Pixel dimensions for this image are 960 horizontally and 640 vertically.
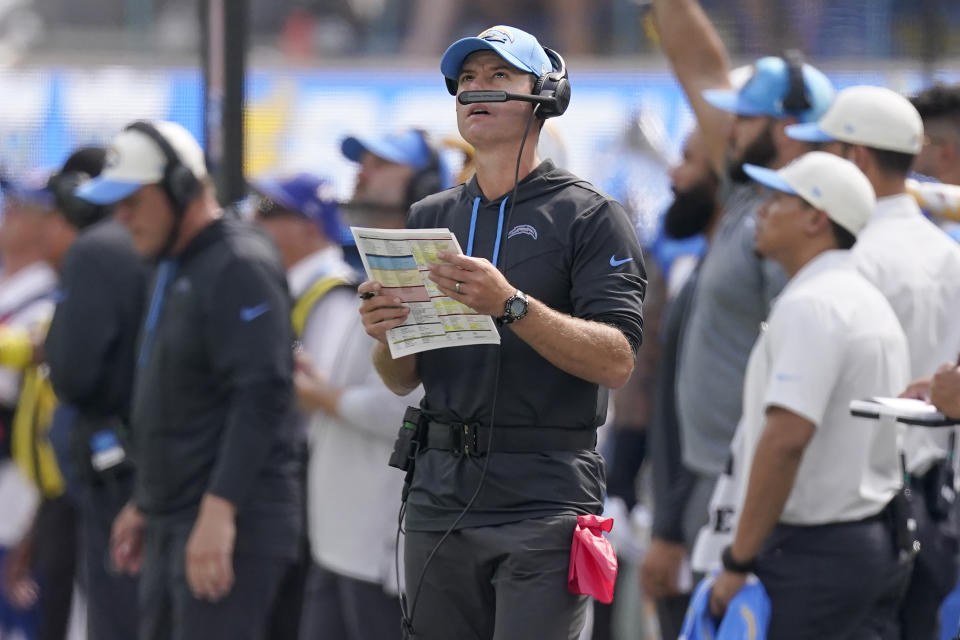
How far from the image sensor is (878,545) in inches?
175

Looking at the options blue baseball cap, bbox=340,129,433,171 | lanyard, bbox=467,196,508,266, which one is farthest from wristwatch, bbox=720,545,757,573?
blue baseball cap, bbox=340,129,433,171

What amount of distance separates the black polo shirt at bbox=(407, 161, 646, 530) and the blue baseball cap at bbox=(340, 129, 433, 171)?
218 centimetres

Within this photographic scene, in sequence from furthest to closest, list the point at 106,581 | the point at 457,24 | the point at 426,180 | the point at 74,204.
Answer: the point at 457,24 → the point at 74,204 → the point at 106,581 → the point at 426,180

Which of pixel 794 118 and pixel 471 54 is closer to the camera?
pixel 471 54

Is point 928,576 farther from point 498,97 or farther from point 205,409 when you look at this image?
point 205,409

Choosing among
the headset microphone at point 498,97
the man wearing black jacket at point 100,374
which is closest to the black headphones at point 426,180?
the man wearing black jacket at point 100,374

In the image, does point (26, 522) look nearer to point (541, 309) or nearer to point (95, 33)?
point (541, 309)

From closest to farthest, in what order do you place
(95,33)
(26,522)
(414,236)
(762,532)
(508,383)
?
(414,236)
(508,383)
(762,532)
(26,522)
(95,33)

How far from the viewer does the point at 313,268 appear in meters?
6.42

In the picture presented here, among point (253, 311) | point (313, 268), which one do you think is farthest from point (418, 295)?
point (313, 268)

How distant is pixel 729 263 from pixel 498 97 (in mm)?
1800

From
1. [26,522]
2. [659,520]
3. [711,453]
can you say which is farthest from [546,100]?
[26,522]

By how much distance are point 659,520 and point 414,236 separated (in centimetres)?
266

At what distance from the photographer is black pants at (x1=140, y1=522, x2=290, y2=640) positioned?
5199 millimetres
